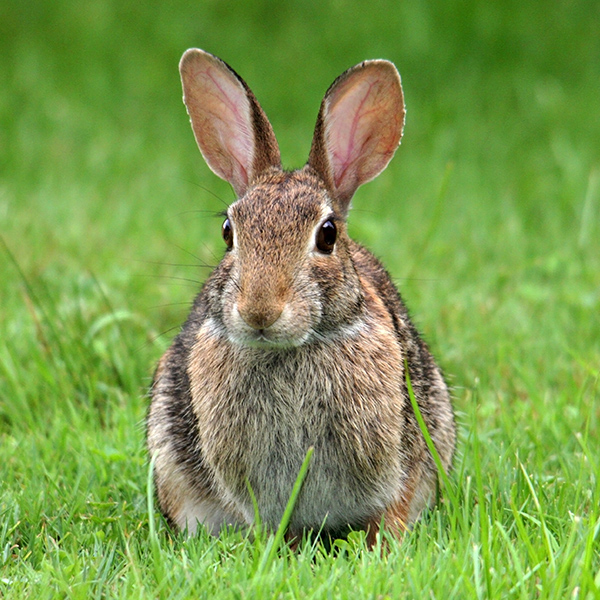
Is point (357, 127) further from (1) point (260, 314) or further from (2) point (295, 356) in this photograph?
(1) point (260, 314)

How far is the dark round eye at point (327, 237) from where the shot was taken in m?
3.59

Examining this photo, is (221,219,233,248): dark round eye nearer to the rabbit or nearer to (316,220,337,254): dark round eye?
the rabbit

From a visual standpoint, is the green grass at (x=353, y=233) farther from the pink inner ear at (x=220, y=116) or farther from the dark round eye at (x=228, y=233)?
the dark round eye at (x=228, y=233)

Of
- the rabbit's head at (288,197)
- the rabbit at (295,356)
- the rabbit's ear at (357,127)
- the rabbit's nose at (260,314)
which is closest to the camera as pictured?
the rabbit's nose at (260,314)

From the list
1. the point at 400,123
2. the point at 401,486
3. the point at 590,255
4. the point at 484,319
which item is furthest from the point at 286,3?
the point at 401,486

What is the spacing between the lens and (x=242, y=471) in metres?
3.73

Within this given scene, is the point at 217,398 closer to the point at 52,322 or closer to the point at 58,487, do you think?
the point at 58,487

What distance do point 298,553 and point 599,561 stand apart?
Answer: 3.43 ft

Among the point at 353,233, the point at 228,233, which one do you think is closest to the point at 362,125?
the point at 228,233

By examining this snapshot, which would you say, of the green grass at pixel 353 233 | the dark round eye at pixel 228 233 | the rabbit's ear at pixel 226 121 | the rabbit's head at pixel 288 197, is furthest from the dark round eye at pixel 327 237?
the green grass at pixel 353 233

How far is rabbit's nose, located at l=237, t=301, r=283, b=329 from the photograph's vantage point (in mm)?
3270

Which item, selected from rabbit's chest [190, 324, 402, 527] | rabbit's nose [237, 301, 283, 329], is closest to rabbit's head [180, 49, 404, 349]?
rabbit's nose [237, 301, 283, 329]

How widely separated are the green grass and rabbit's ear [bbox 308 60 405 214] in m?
0.71

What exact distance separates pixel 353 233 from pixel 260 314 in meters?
4.36
